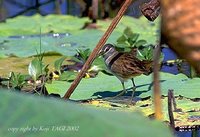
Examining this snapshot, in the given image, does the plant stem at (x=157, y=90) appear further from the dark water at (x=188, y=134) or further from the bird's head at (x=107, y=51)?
the bird's head at (x=107, y=51)

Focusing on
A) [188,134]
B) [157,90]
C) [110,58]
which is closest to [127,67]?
[110,58]

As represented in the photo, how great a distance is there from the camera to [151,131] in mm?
549

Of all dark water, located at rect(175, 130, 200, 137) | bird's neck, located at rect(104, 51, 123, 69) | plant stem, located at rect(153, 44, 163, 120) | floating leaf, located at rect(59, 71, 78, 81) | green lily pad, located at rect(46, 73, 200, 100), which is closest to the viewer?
plant stem, located at rect(153, 44, 163, 120)

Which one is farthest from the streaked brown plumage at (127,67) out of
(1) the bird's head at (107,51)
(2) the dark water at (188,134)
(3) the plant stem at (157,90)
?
(3) the plant stem at (157,90)

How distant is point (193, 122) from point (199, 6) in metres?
1.17

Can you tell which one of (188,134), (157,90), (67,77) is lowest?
(188,134)

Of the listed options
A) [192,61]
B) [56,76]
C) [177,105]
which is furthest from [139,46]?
[192,61]

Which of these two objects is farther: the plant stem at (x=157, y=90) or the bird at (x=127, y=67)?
the bird at (x=127, y=67)

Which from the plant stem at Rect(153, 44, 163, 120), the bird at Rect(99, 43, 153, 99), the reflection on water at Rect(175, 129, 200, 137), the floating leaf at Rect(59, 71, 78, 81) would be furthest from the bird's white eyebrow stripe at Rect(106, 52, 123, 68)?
the plant stem at Rect(153, 44, 163, 120)

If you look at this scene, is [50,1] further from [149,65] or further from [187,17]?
[187,17]

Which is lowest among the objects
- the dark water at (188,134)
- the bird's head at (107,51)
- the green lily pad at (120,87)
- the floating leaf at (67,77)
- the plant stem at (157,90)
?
the dark water at (188,134)

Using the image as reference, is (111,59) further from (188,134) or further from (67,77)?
(188,134)

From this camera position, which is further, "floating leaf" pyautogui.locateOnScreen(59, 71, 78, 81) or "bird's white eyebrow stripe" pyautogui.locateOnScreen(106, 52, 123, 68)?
"floating leaf" pyautogui.locateOnScreen(59, 71, 78, 81)

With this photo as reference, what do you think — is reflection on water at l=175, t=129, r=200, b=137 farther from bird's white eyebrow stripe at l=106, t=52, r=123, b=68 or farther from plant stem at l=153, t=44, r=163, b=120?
plant stem at l=153, t=44, r=163, b=120
